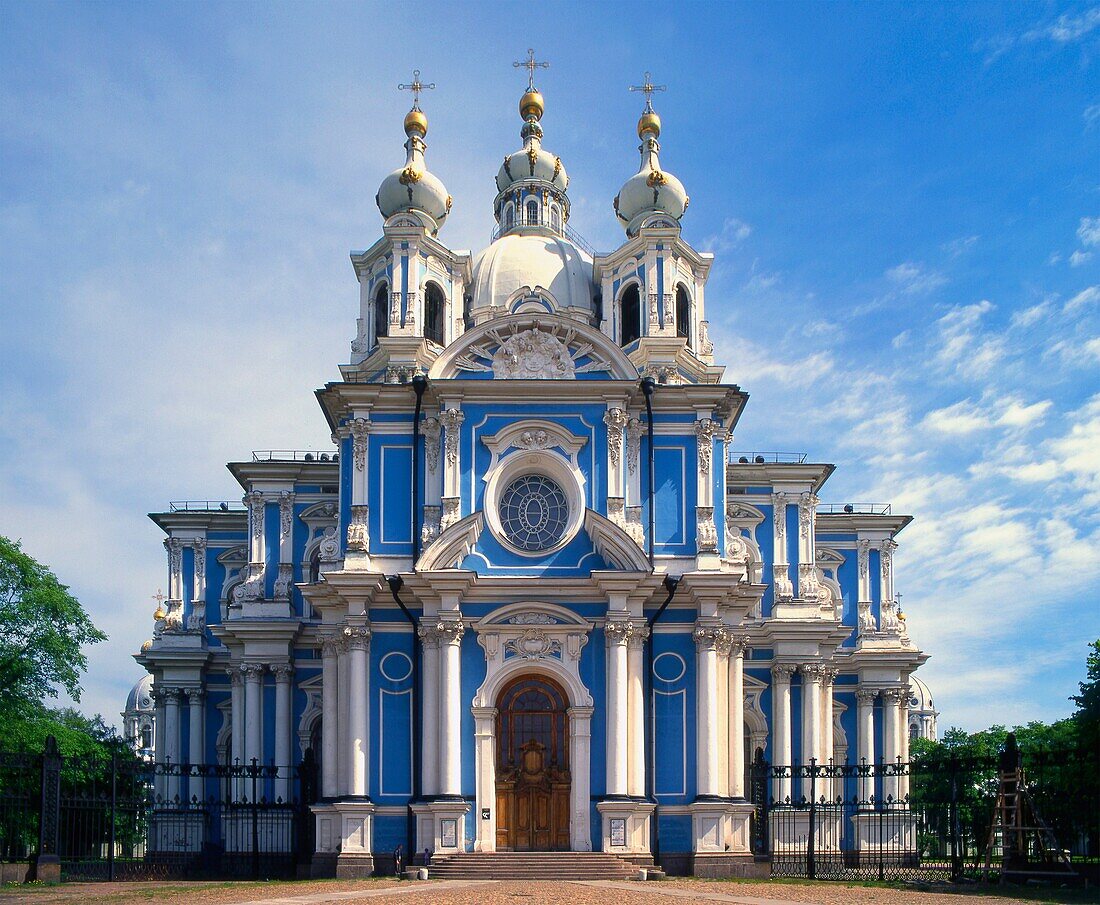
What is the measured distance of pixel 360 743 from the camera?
34344 mm

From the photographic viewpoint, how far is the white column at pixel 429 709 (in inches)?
1348

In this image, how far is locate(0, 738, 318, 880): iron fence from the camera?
30.6 meters

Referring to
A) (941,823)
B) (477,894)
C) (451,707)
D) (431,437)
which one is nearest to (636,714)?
(451,707)

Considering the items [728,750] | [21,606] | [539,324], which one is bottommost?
[728,750]

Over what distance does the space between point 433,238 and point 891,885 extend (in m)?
24.3

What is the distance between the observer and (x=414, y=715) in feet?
115

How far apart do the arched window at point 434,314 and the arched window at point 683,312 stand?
7386 millimetres

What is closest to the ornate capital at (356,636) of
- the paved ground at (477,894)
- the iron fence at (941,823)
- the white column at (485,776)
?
the white column at (485,776)

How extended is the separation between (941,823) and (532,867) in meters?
17.0

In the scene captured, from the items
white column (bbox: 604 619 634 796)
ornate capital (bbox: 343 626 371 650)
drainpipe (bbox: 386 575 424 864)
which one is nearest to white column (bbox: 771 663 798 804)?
white column (bbox: 604 619 634 796)

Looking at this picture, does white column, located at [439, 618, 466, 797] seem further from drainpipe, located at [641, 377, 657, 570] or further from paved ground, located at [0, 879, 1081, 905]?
drainpipe, located at [641, 377, 657, 570]

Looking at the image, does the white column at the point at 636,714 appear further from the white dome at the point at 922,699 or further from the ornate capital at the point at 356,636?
the white dome at the point at 922,699

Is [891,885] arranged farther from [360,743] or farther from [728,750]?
[360,743]

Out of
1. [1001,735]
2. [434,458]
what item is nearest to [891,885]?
[434,458]
